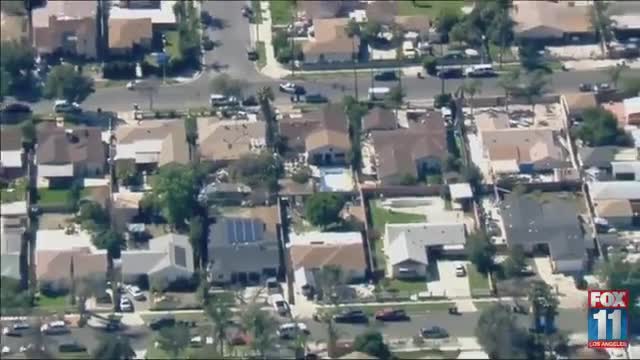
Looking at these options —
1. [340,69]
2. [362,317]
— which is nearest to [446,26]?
[340,69]

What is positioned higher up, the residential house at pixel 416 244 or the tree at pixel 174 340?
the residential house at pixel 416 244

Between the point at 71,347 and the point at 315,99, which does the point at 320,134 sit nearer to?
the point at 315,99

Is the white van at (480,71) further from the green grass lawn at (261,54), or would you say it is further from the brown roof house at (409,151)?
the green grass lawn at (261,54)

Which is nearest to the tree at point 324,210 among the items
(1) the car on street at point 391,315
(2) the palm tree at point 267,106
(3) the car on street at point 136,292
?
(1) the car on street at point 391,315

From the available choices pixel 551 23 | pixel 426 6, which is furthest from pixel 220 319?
pixel 426 6

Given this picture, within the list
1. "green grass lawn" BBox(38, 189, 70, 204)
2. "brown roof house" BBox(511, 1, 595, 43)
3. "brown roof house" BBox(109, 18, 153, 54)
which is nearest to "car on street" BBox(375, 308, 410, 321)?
"green grass lawn" BBox(38, 189, 70, 204)

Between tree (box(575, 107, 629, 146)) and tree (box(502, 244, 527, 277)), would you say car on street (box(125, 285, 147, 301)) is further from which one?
tree (box(575, 107, 629, 146))

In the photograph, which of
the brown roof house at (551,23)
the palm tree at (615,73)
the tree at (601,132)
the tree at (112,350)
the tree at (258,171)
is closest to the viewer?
the tree at (112,350)
